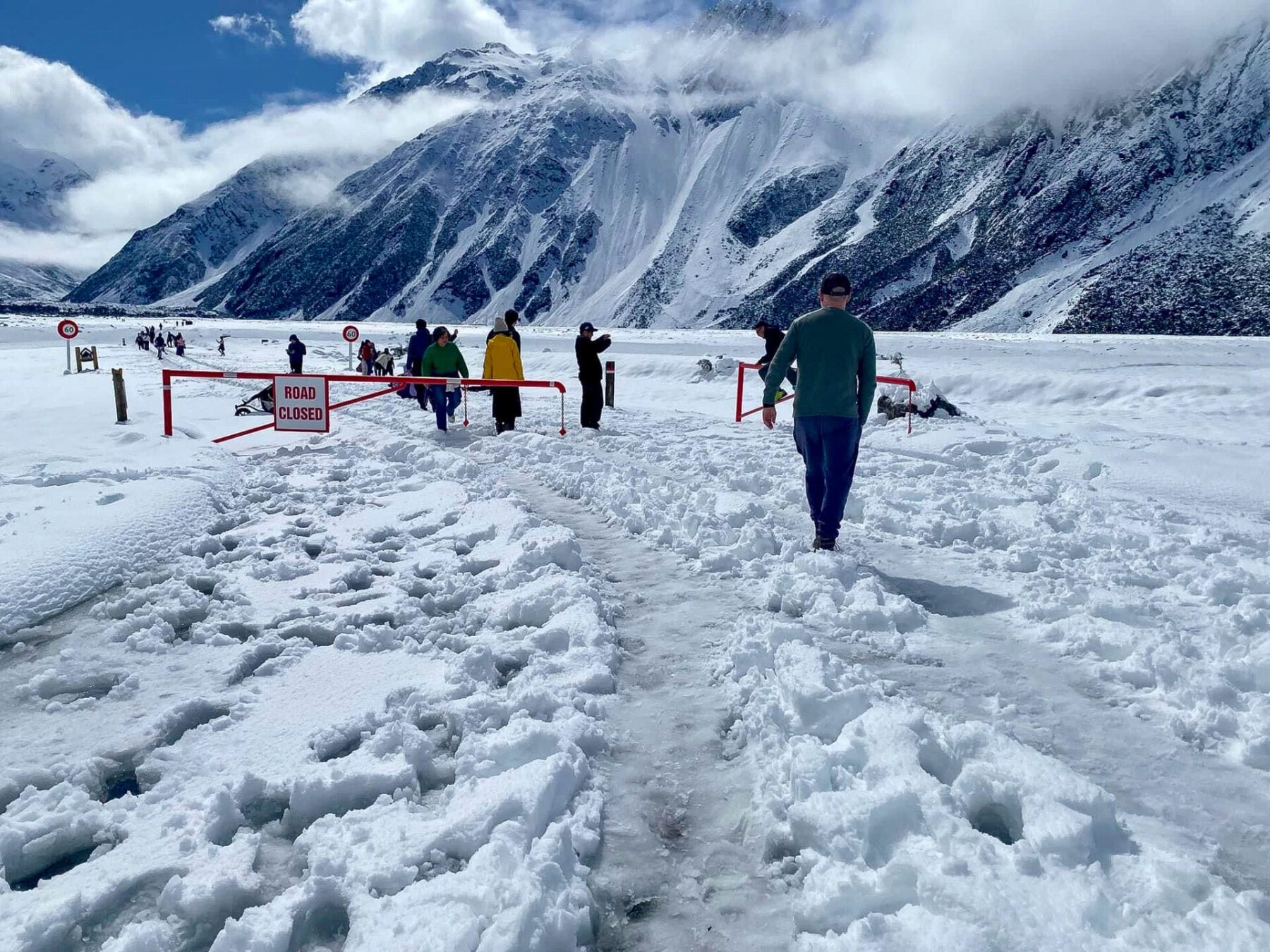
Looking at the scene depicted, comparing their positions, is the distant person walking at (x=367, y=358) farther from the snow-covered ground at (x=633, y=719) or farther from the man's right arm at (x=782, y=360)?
the man's right arm at (x=782, y=360)

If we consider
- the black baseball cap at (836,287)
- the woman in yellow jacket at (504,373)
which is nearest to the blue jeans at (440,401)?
the woman in yellow jacket at (504,373)

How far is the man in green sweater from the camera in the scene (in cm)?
551

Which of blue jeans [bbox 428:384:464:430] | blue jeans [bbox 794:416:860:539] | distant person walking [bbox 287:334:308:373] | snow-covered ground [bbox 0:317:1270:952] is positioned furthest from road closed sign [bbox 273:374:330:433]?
distant person walking [bbox 287:334:308:373]

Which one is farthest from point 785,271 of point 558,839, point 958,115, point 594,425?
point 558,839

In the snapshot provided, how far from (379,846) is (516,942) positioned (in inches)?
26.7

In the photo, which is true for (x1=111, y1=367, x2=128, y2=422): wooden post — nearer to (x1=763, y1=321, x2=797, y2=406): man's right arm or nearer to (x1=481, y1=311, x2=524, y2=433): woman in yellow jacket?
(x1=481, y1=311, x2=524, y2=433): woman in yellow jacket

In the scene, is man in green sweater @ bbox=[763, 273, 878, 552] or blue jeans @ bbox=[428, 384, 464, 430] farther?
blue jeans @ bbox=[428, 384, 464, 430]

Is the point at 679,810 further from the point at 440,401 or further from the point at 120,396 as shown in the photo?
the point at 120,396

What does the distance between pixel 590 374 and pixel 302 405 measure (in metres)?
4.51

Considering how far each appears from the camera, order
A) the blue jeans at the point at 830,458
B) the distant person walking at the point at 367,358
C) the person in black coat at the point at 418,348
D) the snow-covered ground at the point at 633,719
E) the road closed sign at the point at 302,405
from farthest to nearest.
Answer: the distant person walking at the point at 367,358 → the person in black coat at the point at 418,348 → the road closed sign at the point at 302,405 → the blue jeans at the point at 830,458 → the snow-covered ground at the point at 633,719

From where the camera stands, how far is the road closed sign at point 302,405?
1159 cm

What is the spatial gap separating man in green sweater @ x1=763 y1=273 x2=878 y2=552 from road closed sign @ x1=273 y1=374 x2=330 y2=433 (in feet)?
26.9

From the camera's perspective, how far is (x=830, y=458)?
566 cm

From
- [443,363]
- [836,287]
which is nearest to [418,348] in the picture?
[443,363]
